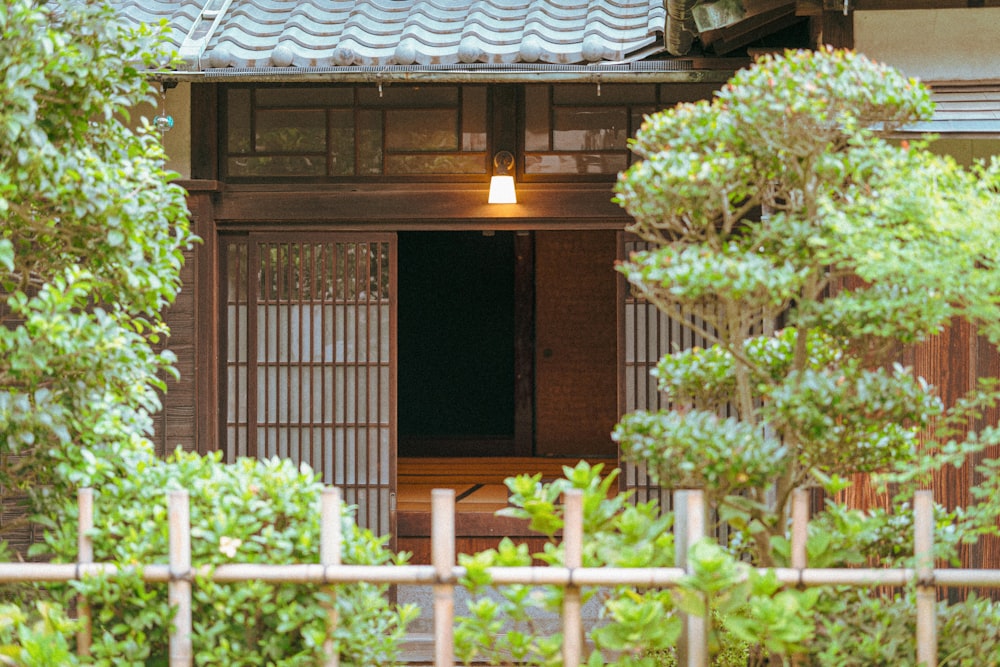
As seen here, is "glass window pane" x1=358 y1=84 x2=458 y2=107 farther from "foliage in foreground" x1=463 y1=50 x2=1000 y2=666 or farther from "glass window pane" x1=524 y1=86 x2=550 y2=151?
"foliage in foreground" x1=463 y1=50 x2=1000 y2=666

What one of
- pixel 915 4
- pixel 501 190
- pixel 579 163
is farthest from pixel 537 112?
pixel 915 4

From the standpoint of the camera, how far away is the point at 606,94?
688 centimetres

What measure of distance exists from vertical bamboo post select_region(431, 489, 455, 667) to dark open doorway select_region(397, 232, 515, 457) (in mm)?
10068

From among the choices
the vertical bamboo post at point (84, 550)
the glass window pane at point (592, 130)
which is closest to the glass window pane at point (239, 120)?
the glass window pane at point (592, 130)

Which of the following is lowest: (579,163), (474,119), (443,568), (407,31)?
(443,568)

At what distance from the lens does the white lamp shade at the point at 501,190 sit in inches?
265

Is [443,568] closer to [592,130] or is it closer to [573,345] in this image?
[592,130]

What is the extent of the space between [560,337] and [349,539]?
9.77m

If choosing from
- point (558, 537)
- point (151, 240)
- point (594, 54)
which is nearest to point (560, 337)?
point (558, 537)

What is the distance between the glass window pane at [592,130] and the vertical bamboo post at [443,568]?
355 cm

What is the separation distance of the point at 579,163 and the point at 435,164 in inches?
35.7

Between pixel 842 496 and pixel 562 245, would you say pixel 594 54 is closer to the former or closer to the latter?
pixel 842 496

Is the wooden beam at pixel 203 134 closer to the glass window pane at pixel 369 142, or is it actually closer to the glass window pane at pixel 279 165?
the glass window pane at pixel 279 165

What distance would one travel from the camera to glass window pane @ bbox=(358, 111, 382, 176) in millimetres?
6941
